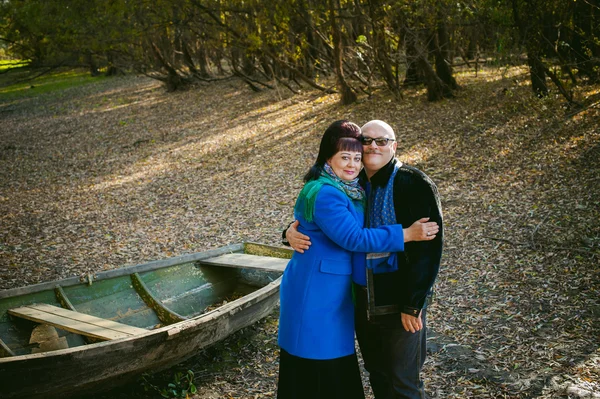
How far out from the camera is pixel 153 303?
579cm

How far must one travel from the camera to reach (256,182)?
37.2 feet

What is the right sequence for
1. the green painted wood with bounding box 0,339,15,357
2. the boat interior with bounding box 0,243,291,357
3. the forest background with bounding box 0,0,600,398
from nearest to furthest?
the green painted wood with bounding box 0,339,15,357 → the boat interior with bounding box 0,243,291,357 → the forest background with bounding box 0,0,600,398

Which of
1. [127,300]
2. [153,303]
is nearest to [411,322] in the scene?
[153,303]

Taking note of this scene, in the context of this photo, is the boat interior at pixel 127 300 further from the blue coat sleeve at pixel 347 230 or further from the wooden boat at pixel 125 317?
the blue coat sleeve at pixel 347 230

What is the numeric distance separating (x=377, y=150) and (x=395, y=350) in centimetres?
110

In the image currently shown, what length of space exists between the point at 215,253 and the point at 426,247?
4.25 meters

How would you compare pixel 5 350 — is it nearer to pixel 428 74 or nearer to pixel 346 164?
pixel 346 164

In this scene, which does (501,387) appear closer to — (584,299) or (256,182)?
(584,299)

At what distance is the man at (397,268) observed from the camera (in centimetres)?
277

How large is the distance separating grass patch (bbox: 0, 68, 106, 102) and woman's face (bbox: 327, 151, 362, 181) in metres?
28.3

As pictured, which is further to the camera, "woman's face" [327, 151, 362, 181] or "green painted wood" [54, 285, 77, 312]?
"green painted wood" [54, 285, 77, 312]

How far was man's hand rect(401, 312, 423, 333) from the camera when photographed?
9.11ft

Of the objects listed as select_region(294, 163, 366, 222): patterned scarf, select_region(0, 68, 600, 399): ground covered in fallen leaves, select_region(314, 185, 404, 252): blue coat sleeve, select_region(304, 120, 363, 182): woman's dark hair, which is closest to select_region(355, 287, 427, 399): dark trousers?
select_region(314, 185, 404, 252): blue coat sleeve

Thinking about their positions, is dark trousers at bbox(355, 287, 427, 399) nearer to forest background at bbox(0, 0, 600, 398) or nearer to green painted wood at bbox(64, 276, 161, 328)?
forest background at bbox(0, 0, 600, 398)
